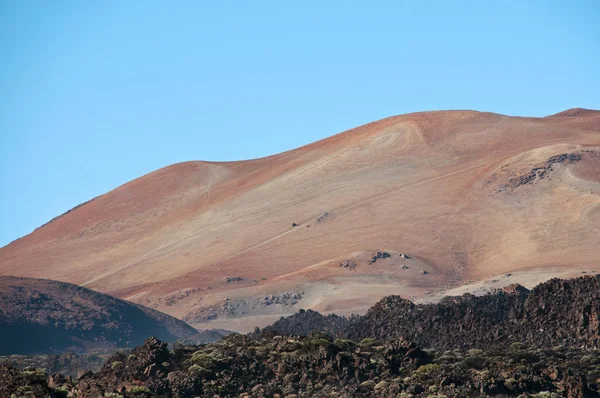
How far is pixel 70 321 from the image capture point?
106 metres

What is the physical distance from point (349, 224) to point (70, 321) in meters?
39.9

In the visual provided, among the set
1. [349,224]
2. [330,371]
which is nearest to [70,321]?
[349,224]

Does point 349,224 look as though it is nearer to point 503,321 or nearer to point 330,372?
point 503,321

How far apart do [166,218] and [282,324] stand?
88.8m

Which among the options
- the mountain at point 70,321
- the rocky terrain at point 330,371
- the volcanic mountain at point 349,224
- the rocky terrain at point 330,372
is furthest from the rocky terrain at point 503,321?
the volcanic mountain at point 349,224

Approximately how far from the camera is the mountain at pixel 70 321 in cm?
9869

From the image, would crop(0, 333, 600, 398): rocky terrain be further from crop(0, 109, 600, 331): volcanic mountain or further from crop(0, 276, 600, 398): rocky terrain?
crop(0, 109, 600, 331): volcanic mountain

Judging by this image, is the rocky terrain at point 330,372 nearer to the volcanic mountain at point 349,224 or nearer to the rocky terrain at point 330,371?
the rocky terrain at point 330,371

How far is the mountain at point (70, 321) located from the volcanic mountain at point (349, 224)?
293 inches

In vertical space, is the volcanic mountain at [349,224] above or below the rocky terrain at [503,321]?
above

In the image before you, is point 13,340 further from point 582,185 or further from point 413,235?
point 582,185

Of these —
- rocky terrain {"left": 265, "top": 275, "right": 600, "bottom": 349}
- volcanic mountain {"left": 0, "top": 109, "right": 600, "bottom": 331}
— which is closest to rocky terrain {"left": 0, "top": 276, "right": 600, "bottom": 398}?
rocky terrain {"left": 265, "top": 275, "right": 600, "bottom": 349}

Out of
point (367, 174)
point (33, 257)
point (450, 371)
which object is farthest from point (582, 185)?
point (450, 371)

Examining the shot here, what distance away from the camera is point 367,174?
15250cm
